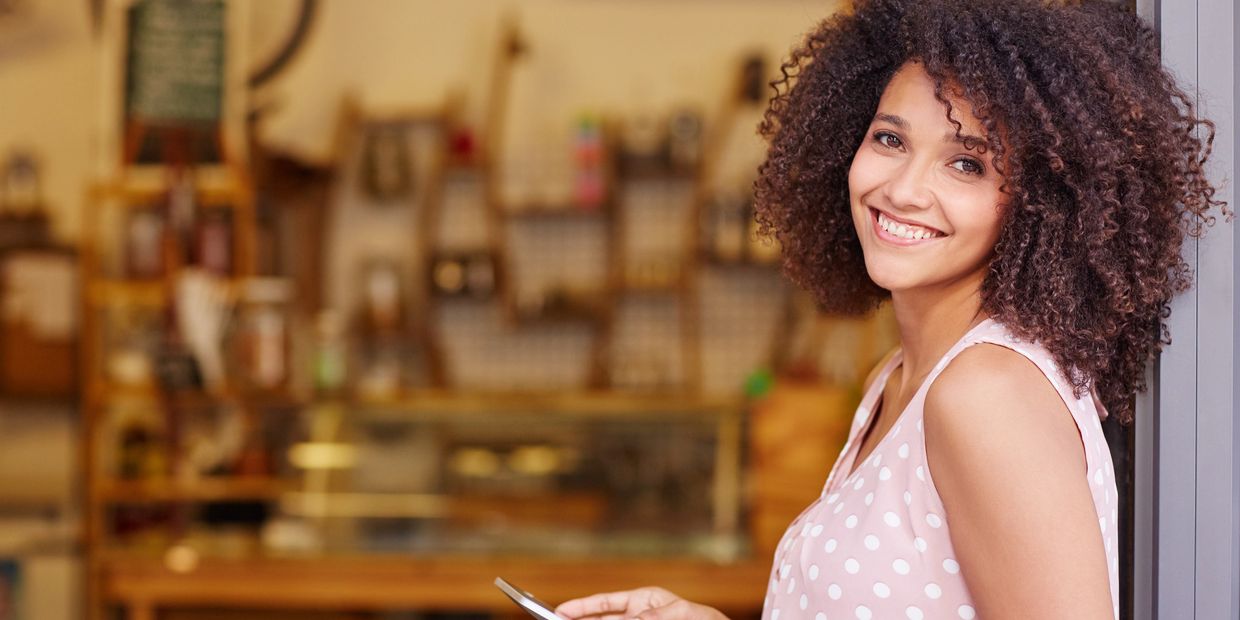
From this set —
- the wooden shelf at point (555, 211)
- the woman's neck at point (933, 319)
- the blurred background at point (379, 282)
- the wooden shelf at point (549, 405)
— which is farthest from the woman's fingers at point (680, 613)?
the wooden shelf at point (555, 211)

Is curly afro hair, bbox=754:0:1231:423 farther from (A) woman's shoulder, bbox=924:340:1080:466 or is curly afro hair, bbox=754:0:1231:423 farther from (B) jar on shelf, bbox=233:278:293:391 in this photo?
(B) jar on shelf, bbox=233:278:293:391

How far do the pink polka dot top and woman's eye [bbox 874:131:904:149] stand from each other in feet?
0.69

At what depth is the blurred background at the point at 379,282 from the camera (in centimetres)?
449

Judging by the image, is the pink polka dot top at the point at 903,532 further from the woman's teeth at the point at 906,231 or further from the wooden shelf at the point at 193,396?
the wooden shelf at the point at 193,396

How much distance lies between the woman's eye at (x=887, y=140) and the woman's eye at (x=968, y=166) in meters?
0.07

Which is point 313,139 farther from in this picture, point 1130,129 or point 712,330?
point 1130,129

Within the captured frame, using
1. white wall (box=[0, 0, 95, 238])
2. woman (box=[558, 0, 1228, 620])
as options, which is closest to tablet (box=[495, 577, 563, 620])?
woman (box=[558, 0, 1228, 620])

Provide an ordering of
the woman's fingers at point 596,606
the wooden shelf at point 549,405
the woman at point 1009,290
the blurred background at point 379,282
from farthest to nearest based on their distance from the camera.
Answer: the wooden shelf at point 549,405, the blurred background at point 379,282, the woman's fingers at point 596,606, the woman at point 1009,290

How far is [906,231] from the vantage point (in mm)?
1150

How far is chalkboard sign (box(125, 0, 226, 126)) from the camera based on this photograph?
4387 millimetres

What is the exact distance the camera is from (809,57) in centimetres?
145

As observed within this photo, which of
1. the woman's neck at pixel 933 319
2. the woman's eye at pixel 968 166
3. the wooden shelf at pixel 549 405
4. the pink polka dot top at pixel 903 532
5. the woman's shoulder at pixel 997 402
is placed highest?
the woman's eye at pixel 968 166

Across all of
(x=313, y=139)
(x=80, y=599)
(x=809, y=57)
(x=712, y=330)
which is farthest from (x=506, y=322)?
(x=809, y=57)

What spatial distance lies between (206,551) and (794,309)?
2687 millimetres
